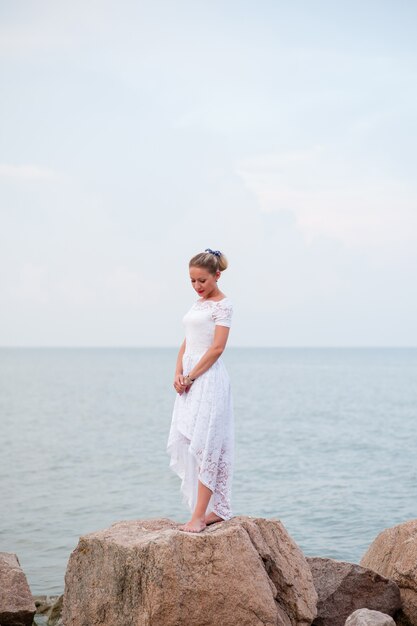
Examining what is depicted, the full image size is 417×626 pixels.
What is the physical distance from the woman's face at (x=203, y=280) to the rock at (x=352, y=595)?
3.14m

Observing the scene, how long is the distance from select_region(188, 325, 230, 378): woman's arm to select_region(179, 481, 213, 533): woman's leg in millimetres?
1010

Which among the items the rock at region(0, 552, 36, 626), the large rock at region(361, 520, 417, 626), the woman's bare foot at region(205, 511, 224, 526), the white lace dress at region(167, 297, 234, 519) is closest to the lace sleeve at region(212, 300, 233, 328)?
the white lace dress at region(167, 297, 234, 519)

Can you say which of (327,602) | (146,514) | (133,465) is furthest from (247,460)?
(327,602)

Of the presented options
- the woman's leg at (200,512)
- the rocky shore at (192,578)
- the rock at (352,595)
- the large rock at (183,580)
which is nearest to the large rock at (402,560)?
the rock at (352,595)

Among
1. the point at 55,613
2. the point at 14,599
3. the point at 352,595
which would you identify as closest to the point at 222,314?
the point at 352,595

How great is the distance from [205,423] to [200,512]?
2.58 ft

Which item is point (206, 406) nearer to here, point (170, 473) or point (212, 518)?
point (212, 518)

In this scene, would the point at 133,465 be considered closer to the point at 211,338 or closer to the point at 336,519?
the point at 336,519

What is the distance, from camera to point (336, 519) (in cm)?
1795

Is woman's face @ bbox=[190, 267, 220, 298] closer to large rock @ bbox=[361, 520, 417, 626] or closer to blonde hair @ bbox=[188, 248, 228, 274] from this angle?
blonde hair @ bbox=[188, 248, 228, 274]

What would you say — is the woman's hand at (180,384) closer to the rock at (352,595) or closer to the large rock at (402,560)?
the rock at (352,595)

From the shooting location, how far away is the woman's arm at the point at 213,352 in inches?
303

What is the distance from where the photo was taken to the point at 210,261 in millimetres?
7684

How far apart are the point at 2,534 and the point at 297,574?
10.3 metres
